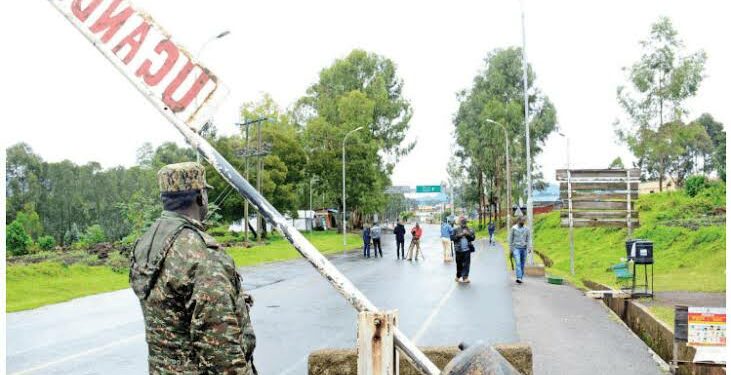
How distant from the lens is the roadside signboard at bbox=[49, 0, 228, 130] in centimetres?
288

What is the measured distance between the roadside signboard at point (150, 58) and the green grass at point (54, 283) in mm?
13679

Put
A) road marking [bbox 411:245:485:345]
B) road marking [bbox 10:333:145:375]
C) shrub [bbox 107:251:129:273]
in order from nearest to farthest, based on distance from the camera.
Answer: road marking [bbox 10:333:145:375]
road marking [bbox 411:245:485:345]
shrub [bbox 107:251:129:273]

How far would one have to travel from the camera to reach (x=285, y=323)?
473 inches

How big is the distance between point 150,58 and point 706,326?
19.5ft

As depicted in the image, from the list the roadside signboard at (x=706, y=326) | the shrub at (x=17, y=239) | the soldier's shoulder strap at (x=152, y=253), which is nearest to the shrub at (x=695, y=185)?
the shrub at (x=17, y=239)

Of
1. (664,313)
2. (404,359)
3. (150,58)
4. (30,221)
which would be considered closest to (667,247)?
(664,313)

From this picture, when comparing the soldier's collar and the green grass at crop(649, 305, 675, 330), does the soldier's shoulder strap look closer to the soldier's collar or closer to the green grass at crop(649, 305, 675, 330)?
the soldier's collar

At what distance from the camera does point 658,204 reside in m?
38.2

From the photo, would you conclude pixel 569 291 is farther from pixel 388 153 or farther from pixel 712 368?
pixel 388 153

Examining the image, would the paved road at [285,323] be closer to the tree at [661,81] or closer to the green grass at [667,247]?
the green grass at [667,247]

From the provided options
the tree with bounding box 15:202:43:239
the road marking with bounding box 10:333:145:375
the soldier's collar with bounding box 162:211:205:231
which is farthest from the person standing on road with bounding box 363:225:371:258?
the soldier's collar with bounding box 162:211:205:231

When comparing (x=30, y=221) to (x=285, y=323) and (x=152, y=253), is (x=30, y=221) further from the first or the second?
(x=152, y=253)

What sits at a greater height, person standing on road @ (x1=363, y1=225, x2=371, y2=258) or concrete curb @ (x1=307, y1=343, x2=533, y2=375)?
Result: concrete curb @ (x1=307, y1=343, x2=533, y2=375)

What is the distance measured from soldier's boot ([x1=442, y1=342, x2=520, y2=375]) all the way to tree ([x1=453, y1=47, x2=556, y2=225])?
6048cm
